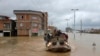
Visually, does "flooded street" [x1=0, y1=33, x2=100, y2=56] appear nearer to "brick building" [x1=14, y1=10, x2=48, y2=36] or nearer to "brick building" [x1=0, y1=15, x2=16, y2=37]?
"brick building" [x1=14, y1=10, x2=48, y2=36]

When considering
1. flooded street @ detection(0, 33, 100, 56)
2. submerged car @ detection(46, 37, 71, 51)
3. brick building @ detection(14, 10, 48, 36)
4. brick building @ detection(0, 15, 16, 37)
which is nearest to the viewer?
flooded street @ detection(0, 33, 100, 56)

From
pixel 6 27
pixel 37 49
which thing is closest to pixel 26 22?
pixel 6 27

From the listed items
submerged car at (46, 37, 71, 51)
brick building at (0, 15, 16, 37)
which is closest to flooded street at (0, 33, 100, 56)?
submerged car at (46, 37, 71, 51)

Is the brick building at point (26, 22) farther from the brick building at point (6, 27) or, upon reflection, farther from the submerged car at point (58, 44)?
the submerged car at point (58, 44)

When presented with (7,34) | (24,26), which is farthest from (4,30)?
(24,26)

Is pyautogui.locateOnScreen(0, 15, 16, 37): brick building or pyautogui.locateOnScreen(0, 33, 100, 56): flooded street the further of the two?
pyautogui.locateOnScreen(0, 15, 16, 37): brick building

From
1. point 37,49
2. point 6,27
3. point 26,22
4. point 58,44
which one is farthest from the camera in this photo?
point 6,27

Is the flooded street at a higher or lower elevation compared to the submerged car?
lower

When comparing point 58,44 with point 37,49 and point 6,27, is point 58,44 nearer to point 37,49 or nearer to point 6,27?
point 37,49

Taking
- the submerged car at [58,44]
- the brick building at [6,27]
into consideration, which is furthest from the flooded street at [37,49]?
the brick building at [6,27]

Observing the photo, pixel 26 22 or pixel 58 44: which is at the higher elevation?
pixel 26 22

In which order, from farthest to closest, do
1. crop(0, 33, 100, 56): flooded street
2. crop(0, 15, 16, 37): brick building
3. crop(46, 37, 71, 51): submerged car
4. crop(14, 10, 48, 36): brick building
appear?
crop(0, 15, 16, 37): brick building → crop(14, 10, 48, 36): brick building → crop(46, 37, 71, 51): submerged car → crop(0, 33, 100, 56): flooded street

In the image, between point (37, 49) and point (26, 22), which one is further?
point (26, 22)

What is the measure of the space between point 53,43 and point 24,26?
56885 millimetres
